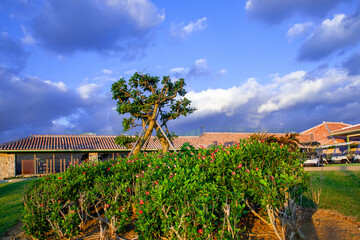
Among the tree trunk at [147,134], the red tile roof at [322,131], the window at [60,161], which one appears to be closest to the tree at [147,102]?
the tree trunk at [147,134]

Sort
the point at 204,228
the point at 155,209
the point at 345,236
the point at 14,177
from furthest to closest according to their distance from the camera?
Result: the point at 14,177, the point at 345,236, the point at 155,209, the point at 204,228

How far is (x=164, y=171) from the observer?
5344 mm

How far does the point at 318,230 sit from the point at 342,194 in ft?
11.4

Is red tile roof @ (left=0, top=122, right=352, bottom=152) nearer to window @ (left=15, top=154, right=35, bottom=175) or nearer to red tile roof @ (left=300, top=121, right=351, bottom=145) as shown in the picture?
red tile roof @ (left=300, top=121, right=351, bottom=145)

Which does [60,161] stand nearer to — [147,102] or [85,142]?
[85,142]

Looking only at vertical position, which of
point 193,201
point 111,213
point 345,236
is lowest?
point 345,236

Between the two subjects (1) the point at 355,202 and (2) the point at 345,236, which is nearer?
(2) the point at 345,236

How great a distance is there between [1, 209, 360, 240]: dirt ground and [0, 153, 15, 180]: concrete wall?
2007 centimetres

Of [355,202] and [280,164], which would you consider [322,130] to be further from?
[280,164]

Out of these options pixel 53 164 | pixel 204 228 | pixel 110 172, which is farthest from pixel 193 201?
pixel 53 164

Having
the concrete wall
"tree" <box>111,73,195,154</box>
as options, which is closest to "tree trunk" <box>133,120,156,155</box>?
"tree" <box>111,73,195,154</box>

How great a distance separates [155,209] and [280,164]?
253 cm

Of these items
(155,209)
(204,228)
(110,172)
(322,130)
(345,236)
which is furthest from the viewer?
(322,130)

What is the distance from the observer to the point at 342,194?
7762 mm
